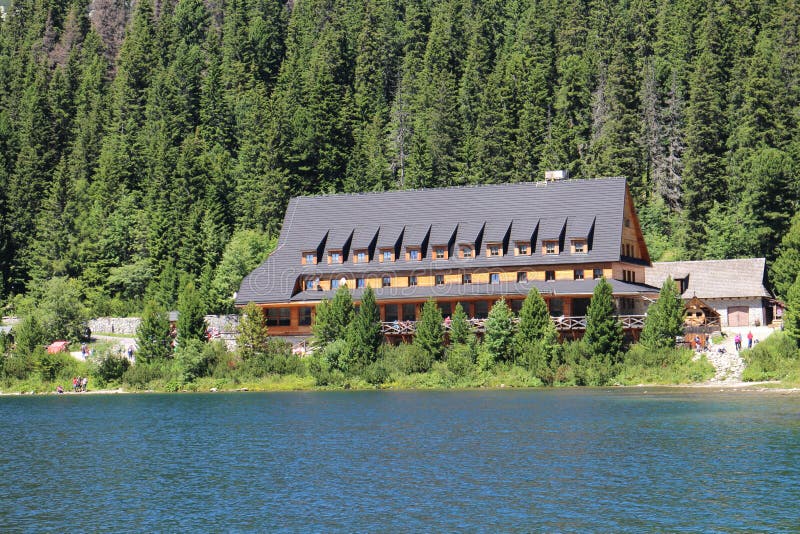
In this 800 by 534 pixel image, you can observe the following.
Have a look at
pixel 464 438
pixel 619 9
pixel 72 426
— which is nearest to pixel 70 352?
pixel 72 426

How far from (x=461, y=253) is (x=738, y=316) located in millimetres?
22279

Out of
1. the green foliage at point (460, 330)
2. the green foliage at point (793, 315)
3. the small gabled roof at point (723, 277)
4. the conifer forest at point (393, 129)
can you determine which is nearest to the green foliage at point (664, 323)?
the green foliage at point (793, 315)

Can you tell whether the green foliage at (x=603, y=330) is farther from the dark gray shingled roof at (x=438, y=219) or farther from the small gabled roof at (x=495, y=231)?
the small gabled roof at (x=495, y=231)

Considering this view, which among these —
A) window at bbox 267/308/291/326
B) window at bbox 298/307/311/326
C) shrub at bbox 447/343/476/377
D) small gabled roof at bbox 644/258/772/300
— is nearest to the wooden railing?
shrub at bbox 447/343/476/377

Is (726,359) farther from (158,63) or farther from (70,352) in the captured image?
(158,63)

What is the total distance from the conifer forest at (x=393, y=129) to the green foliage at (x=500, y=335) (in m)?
21.9

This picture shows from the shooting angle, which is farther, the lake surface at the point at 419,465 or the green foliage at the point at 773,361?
the green foliage at the point at 773,361

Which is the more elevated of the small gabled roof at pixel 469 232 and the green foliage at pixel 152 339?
the small gabled roof at pixel 469 232

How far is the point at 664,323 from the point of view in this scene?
76438 millimetres

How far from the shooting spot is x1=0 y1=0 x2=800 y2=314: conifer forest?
11362 cm

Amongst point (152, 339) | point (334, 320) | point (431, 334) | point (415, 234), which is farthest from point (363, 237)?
point (152, 339)

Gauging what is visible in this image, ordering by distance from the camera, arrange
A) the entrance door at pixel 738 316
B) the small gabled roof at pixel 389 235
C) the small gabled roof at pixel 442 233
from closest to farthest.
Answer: the entrance door at pixel 738 316, the small gabled roof at pixel 442 233, the small gabled roof at pixel 389 235

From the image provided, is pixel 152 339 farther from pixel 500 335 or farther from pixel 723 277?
pixel 723 277

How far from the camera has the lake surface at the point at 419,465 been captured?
35531 millimetres
